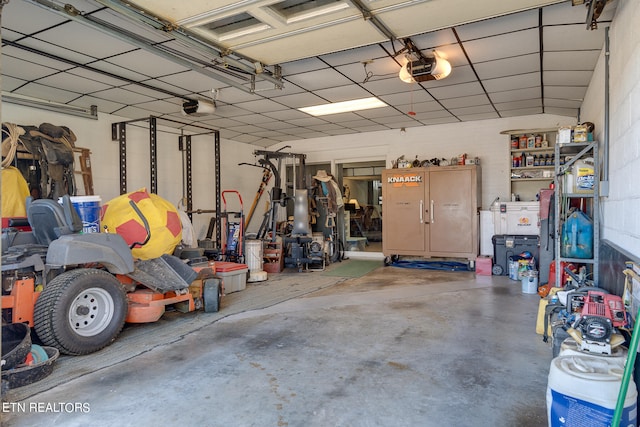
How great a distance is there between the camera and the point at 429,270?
705 centimetres

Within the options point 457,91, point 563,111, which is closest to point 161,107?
point 457,91

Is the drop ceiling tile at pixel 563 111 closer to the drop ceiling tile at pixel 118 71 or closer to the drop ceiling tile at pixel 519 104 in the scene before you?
the drop ceiling tile at pixel 519 104

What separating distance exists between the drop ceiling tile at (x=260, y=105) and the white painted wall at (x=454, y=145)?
278 cm

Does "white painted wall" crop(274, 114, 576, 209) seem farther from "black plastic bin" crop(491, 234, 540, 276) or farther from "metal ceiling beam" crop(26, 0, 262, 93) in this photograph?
"metal ceiling beam" crop(26, 0, 262, 93)

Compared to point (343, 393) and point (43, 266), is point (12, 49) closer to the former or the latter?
point (43, 266)

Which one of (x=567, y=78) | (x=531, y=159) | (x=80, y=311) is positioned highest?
(x=567, y=78)

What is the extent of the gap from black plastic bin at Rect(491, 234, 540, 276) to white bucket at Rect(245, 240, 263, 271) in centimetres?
378

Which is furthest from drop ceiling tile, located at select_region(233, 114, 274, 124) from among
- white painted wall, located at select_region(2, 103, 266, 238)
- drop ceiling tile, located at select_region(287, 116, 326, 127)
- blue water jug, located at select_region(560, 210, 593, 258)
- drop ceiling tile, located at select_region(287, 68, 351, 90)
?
blue water jug, located at select_region(560, 210, 593, 258)

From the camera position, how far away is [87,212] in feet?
11.7

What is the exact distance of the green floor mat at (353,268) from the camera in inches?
266

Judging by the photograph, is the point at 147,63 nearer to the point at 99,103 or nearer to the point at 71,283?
the point at 99,103

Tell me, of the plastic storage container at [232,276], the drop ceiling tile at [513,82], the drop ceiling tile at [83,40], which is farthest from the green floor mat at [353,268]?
the drop ceiling tile at [83,40]

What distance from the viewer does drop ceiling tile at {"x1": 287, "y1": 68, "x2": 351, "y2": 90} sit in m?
4.59

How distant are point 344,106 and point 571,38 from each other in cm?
324
